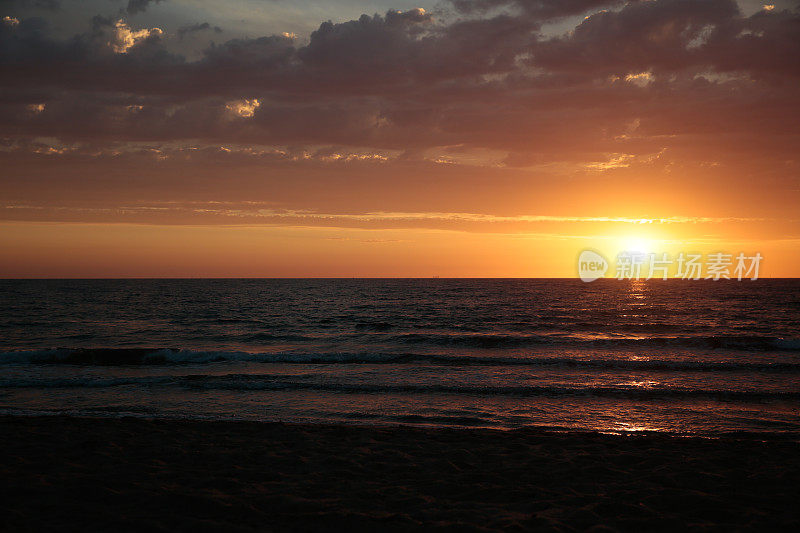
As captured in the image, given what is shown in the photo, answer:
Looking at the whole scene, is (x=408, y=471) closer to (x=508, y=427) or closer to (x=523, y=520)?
(x=523, y=520)

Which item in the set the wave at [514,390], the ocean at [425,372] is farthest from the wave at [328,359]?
the wave at [514,390]

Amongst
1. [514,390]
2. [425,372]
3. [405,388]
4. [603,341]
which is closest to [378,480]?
[405,388]

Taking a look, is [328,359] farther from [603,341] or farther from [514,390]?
[603,341]

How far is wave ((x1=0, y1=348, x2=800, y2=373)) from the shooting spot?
23062mm

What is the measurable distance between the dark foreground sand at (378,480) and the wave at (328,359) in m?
12.1

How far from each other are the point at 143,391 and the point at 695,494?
16.8 m

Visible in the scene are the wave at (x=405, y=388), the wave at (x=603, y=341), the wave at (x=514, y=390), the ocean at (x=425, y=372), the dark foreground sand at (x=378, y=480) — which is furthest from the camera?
the wave at (x=603, y=341)

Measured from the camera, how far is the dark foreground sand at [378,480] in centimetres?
693

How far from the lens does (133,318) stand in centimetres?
4550

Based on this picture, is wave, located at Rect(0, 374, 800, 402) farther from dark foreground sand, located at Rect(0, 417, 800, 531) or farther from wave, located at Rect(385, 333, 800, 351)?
wave, located at Rect(385, 333, 800, 351)

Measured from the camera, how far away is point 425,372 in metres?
21.4

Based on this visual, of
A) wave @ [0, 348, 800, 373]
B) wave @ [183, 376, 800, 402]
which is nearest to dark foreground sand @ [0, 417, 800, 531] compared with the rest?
wave @ [183, 376, 800, 402]

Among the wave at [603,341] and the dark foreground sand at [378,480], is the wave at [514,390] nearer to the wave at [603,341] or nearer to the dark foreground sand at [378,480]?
the dark foreground sand at [378,480]

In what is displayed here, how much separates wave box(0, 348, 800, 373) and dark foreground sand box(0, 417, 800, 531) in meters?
12.1
